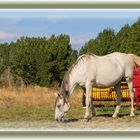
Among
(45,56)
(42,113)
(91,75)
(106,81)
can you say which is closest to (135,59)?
(106,81)

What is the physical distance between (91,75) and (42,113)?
1.78 meters

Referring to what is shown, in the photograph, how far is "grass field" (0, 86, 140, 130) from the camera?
11031 mm

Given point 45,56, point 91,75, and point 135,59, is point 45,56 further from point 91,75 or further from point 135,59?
point 91,75

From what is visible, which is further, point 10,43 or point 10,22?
point 10,43

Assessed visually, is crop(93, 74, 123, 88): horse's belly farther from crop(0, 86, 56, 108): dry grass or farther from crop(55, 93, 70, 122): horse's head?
crop(0, 86, 56, 108): dry grass

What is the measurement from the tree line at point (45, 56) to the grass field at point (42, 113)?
2.25 feet

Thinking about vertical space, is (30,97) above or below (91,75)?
below

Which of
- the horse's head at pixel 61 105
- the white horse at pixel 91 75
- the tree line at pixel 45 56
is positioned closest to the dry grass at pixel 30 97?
the tree line at pixel 45 56

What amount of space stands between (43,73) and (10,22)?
4516 mm

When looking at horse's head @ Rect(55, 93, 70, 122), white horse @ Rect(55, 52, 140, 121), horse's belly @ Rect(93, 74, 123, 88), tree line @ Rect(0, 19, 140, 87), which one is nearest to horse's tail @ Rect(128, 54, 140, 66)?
white horse @ Rect(55, 52, 140, 121)

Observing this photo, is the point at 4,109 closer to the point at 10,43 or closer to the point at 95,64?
the point at 10,43

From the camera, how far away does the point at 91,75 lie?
38.9 ft

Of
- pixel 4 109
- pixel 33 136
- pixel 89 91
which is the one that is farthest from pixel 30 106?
pixel 33 136
